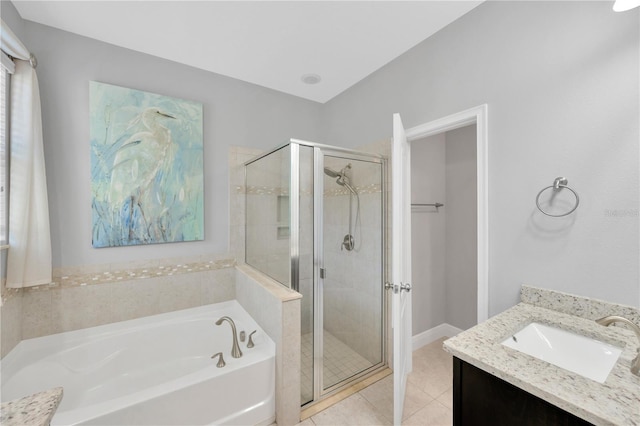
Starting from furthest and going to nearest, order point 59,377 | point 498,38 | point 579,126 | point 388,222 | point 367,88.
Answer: point 367,88 < point 388,222 < point 59,377 < point 498,38 < point 579,126

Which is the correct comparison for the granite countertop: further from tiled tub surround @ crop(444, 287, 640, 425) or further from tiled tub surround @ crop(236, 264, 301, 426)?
tiled tub surround @ crop(444, 287, 640, 425)

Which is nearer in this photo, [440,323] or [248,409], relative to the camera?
[248,409]

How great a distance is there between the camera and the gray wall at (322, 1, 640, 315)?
110cm

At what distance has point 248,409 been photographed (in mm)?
1583

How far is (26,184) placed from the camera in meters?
1.59

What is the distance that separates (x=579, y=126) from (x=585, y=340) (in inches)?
38.1

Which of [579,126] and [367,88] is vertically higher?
[367,88]

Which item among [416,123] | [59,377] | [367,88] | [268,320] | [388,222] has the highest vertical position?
[367,88]

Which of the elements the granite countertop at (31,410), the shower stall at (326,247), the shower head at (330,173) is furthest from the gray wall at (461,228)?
the granite countertop at (31,410)

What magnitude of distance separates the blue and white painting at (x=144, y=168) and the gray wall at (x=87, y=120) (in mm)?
81

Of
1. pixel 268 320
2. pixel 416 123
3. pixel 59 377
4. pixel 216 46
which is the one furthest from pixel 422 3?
pixel 59 377

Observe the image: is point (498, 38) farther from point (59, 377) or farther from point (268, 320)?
point (59, 377)

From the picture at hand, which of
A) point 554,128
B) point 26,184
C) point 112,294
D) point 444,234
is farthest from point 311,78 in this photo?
point 112,294

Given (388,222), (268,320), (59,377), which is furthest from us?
(388,222)
